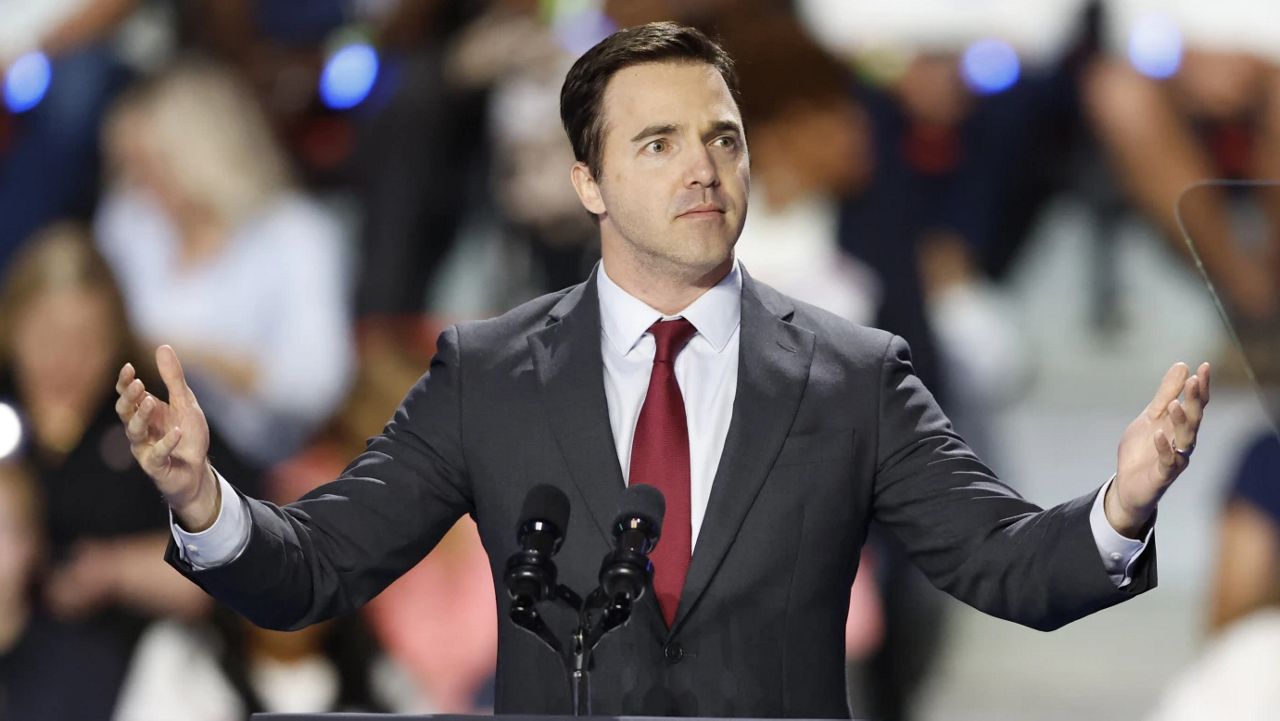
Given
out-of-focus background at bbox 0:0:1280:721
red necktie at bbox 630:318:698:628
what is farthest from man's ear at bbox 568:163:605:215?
out-of-focus background at bbox 0:0:1280:721

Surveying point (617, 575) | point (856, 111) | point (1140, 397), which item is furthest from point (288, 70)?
point (617, 575)

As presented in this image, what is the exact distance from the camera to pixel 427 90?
4.80m

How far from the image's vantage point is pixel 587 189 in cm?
225

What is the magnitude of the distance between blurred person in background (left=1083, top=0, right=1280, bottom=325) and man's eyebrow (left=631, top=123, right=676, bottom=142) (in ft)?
9.21

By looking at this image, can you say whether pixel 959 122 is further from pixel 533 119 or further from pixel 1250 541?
pixel 1250 541

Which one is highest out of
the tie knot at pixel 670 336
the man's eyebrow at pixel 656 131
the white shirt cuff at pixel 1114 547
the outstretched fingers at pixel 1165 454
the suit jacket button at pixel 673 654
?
the man's eyebrow at pixel 656 131

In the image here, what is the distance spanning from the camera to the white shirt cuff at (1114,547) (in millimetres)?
1851

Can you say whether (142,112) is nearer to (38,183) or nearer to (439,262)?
(38,183)

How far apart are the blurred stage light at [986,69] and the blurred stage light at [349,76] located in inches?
70.5

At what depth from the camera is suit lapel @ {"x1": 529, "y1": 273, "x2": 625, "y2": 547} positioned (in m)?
2.03

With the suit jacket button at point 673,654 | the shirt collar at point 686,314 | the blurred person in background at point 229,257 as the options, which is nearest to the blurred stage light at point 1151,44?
the blurred person in background at point 229,257

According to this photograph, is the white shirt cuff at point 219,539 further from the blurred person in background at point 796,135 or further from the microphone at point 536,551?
the blurred person in background at point 796,135

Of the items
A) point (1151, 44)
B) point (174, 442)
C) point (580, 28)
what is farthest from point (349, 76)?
point (174, 442)

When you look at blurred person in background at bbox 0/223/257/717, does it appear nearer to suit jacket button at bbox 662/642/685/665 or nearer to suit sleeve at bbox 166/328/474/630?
suit sleeve at bbox 166/328/474/630
